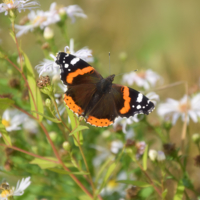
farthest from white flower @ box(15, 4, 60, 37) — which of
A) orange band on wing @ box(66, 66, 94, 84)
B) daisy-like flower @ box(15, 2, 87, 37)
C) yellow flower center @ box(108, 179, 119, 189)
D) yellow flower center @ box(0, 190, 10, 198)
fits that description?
yellow flower center @ box(108, 179, 119, 189)

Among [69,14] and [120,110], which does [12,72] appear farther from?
[120,110]

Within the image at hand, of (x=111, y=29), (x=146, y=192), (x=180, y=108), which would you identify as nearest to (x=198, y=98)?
(x=180, y=108)

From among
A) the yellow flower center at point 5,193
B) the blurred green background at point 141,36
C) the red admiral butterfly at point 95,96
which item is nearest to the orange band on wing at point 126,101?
the red admiral butterfly at point 95,96

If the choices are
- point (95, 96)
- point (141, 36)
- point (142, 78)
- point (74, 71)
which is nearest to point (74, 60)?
point (74, 71)

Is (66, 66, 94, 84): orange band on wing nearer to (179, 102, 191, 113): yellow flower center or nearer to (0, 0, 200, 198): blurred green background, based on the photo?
(179, 102, 191, 113): yellow flower center

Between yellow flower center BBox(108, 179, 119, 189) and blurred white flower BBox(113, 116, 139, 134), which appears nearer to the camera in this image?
blurred white flower BBox(113, 116, 139, 134)

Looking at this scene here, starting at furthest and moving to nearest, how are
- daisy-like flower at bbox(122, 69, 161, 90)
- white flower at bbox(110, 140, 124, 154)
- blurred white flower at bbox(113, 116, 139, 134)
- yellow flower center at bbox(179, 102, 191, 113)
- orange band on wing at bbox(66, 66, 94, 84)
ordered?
1. daisy-like flower at bbox(122, 69, 161, 90)
2. yellow flower center at bbox(179, 102, 191, 113)
3. white flower at bbox(110, 140, 124, 154)
4. blurred white flower at bbox(113, 116, 139, 134)
5. orange band on wing at bbox(66, 66, 94, 84)

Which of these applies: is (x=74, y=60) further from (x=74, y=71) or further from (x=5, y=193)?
(x=5, y=193)

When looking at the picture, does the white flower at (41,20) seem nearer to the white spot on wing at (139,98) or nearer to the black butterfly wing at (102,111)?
the black butterfly wing at (102,111)
